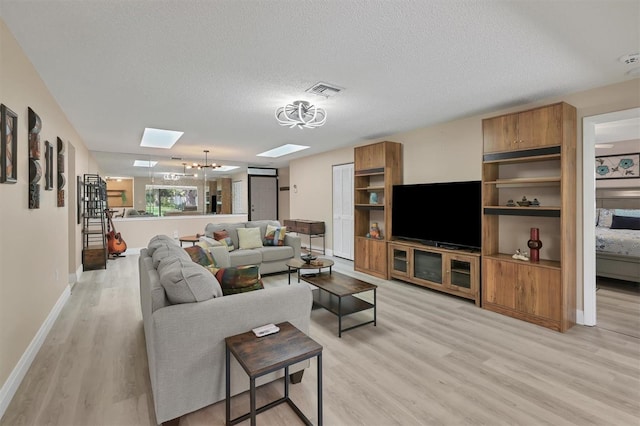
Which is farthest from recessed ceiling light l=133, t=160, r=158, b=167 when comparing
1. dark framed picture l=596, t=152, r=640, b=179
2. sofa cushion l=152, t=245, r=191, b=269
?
dark framed picture l=596, t=152, r=640, b=179

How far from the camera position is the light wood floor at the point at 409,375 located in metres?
1.88

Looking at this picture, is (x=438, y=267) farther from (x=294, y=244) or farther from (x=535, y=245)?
(x=294, y=244)

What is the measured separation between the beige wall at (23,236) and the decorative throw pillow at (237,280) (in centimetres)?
137

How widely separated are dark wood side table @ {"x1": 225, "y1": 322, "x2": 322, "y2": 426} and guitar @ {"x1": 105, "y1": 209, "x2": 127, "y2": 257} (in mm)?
6214

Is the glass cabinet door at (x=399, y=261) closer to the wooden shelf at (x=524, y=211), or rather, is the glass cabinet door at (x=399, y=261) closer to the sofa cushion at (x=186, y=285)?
the wooden shelf at (x=524, y=211)

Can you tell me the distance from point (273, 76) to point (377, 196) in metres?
3.35

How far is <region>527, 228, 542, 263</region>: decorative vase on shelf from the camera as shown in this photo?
3402 mm

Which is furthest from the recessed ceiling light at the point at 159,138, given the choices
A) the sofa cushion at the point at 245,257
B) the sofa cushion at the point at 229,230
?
the sofa cushion at the point at 245,257

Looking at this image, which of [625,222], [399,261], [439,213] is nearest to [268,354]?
[439,213]

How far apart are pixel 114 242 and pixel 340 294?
593cm

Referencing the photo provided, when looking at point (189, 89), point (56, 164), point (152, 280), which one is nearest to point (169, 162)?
point (56, 164)

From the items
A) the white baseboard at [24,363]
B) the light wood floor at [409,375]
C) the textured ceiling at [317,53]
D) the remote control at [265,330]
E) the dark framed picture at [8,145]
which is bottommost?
the light wood floor at [409,375]

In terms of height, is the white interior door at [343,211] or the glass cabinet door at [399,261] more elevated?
the white interior door at [343,211]

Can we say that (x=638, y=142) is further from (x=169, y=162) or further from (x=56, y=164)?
(x=169, y=162)
